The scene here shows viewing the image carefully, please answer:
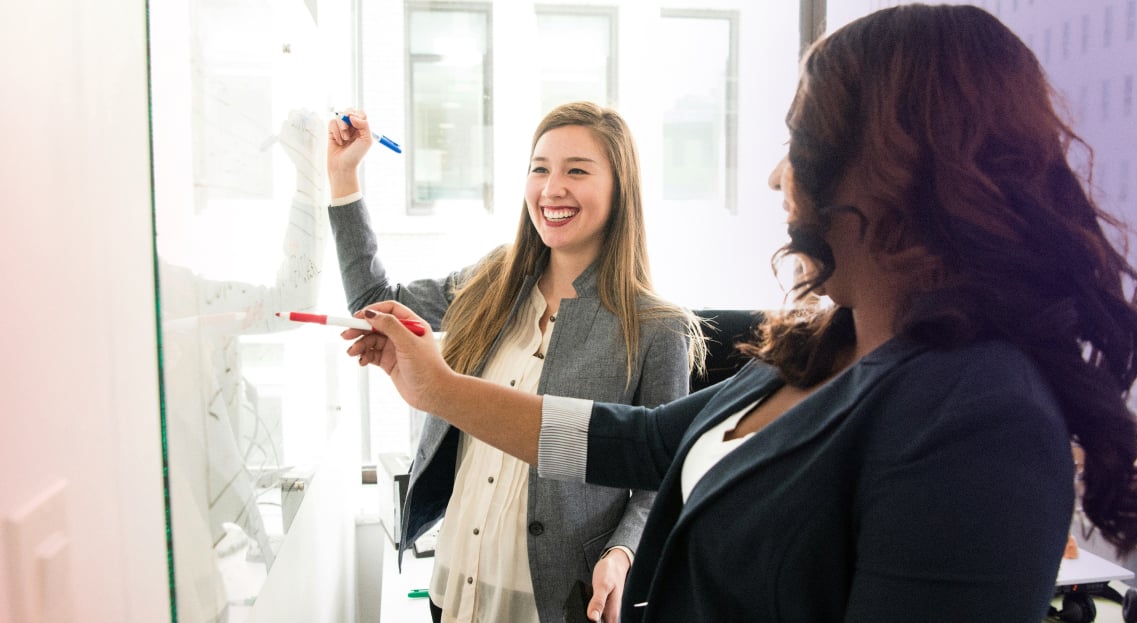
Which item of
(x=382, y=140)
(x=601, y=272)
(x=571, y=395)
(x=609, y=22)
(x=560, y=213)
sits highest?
(x=609, y=22)

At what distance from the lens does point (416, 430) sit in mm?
2689

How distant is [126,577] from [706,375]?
1486mm

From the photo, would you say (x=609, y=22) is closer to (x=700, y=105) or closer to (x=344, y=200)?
(x=700, y=105)

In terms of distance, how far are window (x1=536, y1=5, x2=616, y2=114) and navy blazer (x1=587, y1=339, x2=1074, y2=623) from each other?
2483mm

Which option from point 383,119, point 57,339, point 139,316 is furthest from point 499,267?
point 383,119

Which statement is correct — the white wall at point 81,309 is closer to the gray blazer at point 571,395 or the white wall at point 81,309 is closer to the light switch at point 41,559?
the light switch at point 41,559

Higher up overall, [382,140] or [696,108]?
[696,108]

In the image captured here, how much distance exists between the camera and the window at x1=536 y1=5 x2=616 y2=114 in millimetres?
3027

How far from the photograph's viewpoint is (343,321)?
101cm

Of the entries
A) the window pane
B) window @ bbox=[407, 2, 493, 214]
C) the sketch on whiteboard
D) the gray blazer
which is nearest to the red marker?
the sketch on whiteboard

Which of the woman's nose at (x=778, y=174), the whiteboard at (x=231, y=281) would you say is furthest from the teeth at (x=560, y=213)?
the woman's nose at (x=778, y=174)

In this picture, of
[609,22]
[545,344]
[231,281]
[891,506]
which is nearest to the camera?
[891,506]

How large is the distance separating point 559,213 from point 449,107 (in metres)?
1.60

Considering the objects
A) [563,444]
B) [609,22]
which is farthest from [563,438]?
[609,22]
